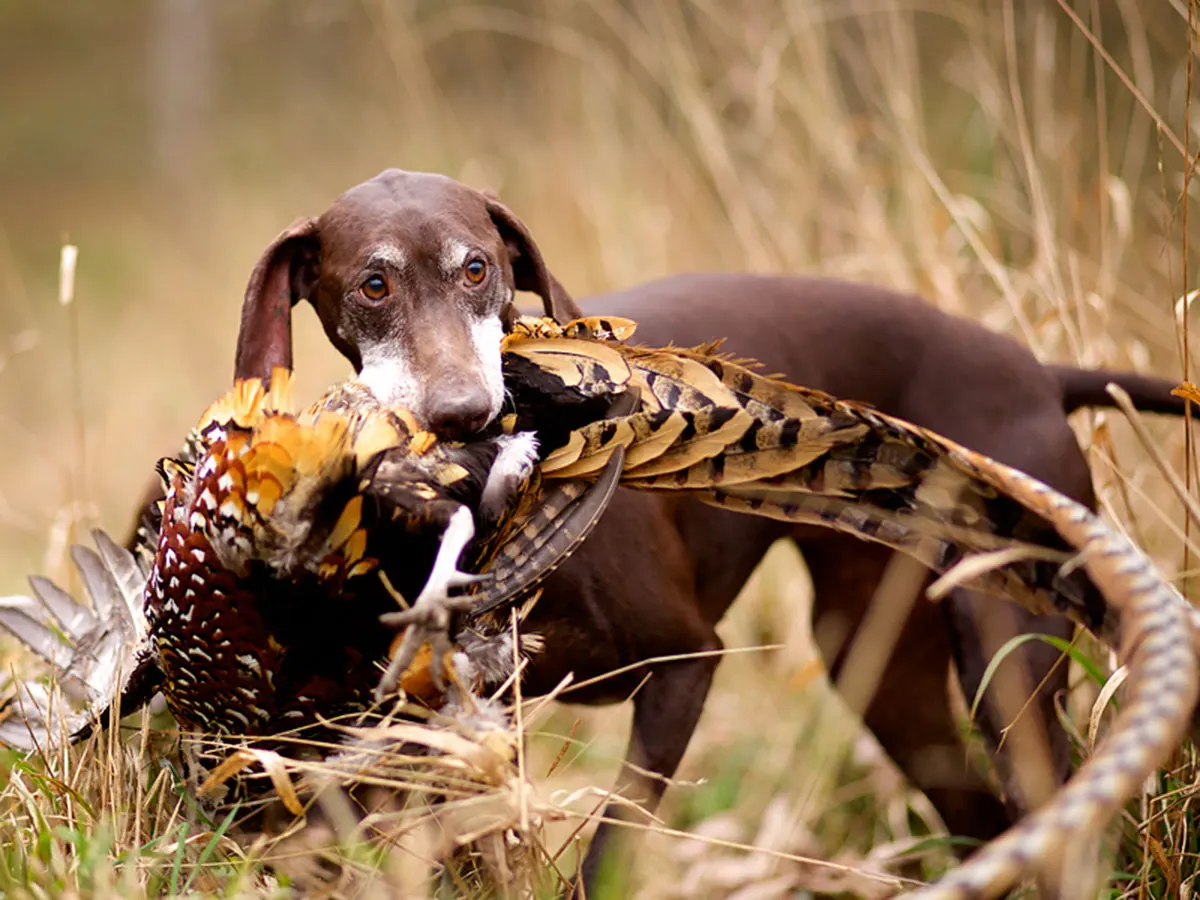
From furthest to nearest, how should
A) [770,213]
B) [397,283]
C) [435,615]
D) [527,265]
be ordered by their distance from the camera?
1. [770,213]
2. [527,265]
3. [397,283]
4. [435,615]

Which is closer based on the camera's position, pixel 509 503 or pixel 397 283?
pixel 509 503

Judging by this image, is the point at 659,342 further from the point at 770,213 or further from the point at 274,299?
the point at 770,213

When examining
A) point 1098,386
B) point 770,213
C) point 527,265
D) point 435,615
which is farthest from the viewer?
point 770,213

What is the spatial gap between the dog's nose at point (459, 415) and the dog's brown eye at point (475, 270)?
45 cm

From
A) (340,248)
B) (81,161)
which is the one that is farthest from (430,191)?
(81,161)

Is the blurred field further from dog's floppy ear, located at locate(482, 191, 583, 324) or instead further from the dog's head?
dog's floppy ear, located at locate(482, 191, 583, 324)

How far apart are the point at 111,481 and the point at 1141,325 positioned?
16.2 ft

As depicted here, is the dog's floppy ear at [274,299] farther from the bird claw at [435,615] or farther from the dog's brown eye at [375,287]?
the bird claw at [435,615]

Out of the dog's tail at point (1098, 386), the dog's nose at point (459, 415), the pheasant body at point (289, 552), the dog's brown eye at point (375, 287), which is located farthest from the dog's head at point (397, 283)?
the dog's tail at point (1098, 386)

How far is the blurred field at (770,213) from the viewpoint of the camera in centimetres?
328

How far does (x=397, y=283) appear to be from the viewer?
7.50 feet

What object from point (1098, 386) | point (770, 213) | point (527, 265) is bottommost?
point (1098, 386)

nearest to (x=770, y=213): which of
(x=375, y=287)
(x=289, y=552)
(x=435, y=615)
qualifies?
(x=375, y=287)

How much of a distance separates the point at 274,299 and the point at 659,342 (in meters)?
0.76
